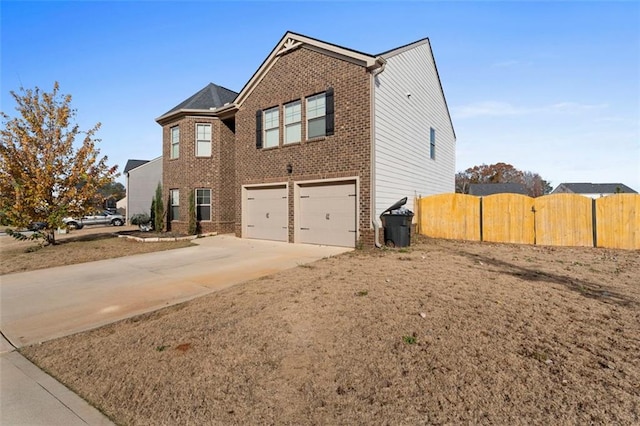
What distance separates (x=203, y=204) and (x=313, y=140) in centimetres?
743

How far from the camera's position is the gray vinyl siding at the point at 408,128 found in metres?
10.7

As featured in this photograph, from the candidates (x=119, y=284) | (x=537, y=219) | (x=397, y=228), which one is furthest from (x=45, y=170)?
(x=537, y=219)

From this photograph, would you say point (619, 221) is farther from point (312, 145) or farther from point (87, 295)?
point (87, 295)

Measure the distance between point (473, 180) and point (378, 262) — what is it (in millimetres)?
69883

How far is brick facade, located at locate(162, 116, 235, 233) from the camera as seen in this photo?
612 inches

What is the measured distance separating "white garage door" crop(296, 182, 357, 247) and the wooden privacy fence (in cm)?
473

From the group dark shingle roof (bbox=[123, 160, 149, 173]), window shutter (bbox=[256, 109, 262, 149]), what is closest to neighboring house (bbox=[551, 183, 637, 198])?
window shutter (bbox=[256, 109, 262, 149])

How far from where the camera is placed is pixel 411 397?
255 cm

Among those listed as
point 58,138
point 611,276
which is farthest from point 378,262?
point 58,138

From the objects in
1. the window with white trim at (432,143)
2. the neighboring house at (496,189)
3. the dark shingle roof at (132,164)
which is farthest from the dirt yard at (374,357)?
the neighboring house at (496,189)

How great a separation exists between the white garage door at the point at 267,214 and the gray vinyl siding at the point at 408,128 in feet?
13.6

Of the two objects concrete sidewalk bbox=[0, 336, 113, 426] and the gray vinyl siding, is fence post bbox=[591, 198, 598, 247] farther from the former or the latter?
concrete sidewalk bbox=[0, 336, 113, 426]

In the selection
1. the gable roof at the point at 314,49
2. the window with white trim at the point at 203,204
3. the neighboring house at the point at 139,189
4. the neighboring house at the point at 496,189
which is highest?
the gable roof at the point at 314,49

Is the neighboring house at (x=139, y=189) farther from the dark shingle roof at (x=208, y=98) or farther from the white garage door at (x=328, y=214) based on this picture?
the white garage door at (x=328, y=214)
